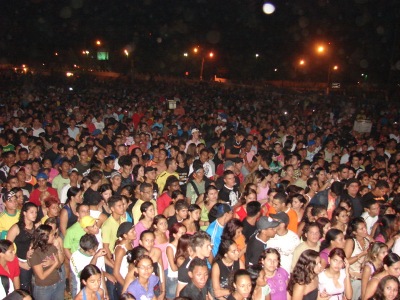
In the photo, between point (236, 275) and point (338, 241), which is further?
point (338, 241)

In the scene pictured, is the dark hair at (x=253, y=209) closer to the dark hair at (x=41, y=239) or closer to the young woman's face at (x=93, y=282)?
the young woman's face at (x=93, y=282)

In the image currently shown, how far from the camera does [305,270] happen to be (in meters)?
4.38

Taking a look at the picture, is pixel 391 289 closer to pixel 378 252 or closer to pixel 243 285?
pixel 378 252

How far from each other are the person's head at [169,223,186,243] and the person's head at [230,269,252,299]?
1282 millimetres

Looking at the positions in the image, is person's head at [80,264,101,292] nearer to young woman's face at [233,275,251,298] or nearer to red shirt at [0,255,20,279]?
red shirt at [0,255,20,279]

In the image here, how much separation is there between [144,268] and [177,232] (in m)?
0.98

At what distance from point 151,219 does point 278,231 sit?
169cm

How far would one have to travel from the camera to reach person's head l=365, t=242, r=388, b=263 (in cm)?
482

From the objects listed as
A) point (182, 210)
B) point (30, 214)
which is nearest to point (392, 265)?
point (182, 210)

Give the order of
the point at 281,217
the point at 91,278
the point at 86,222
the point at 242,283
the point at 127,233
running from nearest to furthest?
Answer: the point at 242,283 < the point at 91,278 < the point at 127,233 < the point at 86,222 < the point at 281,217

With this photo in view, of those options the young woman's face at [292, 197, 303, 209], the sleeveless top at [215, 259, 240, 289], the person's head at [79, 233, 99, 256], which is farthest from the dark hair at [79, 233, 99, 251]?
the young woman's face at [292, 197, 303, 209]

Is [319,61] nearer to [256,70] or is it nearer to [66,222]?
[256,70]

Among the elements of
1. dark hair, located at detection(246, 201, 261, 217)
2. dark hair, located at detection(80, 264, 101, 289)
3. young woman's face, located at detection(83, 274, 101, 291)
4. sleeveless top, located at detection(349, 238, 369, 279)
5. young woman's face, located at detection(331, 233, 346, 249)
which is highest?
dark hair, located at detection(246, 201, 261, 217)

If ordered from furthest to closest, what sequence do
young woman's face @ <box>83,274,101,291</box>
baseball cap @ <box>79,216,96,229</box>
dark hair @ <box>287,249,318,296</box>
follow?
baseball cap @ <box>79,216,96,229</box> < dark hair @ <box>287,249,318,296</box> < young woman's face @ <box>83,274,101,291</box>
